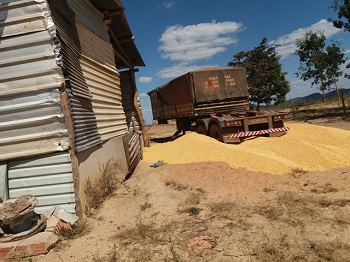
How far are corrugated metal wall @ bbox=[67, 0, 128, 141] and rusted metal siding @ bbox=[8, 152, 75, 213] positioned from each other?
2.15m

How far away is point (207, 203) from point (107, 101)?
4.31 meters

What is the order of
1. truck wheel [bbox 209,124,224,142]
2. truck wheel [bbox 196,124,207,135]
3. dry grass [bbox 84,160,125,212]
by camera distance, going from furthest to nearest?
truck wheel [bbox 196,124,207,135] < truck wheel [bbox 209,124,224,142] < dry grass [bbox 84,160,125,212]

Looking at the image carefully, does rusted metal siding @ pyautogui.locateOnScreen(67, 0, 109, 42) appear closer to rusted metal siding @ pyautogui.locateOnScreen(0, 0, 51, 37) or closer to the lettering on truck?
rusted metal siding @ pyautogui.locateOnScreen(0, 0, 51, 37)

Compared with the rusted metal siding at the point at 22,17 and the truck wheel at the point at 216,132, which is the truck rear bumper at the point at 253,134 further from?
the rusted metal siding at the point at 22,17

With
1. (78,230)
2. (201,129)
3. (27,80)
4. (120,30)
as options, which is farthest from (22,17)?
(201,129)

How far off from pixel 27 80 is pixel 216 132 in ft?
24.0

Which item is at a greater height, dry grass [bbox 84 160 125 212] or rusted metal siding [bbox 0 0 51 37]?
rusted metal siding [bbox 0 0 51 37]

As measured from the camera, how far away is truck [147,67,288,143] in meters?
10.7

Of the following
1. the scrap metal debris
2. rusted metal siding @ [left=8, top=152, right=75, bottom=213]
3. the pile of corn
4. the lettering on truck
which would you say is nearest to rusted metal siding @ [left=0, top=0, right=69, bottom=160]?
rusted metal siding @ [left=8, top=152, right=75, bottom=213]

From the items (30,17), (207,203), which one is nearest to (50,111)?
(30,17)

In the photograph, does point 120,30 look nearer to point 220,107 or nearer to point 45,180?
point 220,107

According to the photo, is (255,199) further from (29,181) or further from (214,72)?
(214,72)

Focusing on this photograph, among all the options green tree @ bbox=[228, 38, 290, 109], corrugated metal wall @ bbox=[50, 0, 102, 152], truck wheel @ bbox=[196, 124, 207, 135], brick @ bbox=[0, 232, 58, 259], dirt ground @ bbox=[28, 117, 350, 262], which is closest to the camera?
dirt ground @ bbox=[28, 117, 350, 262]

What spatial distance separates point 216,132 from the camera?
36.7ft
